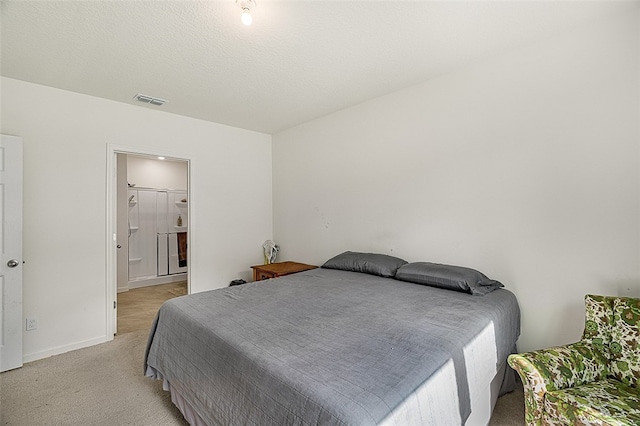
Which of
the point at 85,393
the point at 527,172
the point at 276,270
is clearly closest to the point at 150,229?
the point at 276,270

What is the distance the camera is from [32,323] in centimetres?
281

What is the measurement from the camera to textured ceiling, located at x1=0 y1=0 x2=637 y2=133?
187 cm

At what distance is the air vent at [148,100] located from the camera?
3.20 metres

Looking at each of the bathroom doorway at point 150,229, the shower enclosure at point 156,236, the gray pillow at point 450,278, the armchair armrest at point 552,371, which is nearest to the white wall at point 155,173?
the bathroom doorway at point 150,229

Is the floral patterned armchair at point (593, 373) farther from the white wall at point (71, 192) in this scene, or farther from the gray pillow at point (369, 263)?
the white wall at point (71, 192)

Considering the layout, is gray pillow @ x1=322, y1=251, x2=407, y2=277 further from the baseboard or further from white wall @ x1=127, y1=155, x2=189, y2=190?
white wall @ x1=127, y1=155, x2=189, y2=190

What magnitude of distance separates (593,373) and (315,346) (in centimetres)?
157

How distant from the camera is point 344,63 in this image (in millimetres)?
2533

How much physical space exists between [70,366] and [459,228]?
150 inches

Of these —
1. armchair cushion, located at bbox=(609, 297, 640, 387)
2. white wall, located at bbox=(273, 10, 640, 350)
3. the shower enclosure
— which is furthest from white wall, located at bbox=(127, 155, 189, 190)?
armchair cushion, located at bbox=(609, 297, 640, 387)

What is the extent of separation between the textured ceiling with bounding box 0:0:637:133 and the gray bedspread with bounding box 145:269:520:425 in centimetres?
194

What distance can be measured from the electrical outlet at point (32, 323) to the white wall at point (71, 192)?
36 millimetres

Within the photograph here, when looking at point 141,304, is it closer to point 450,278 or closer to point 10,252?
point 10,252

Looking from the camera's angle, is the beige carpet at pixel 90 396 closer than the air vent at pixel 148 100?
Yes
